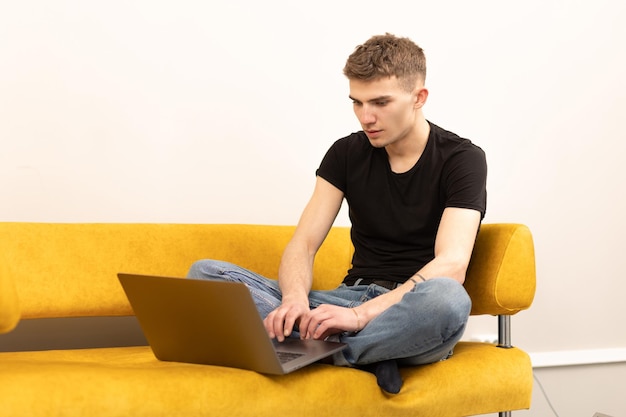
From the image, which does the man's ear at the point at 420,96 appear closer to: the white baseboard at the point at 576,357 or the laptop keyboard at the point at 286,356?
the laptop keyboard at the point at 286,356

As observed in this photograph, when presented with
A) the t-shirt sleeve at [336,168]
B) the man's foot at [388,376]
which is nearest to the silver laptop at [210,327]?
the man's foot at [388,376]

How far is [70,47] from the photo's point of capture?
2.40 meters

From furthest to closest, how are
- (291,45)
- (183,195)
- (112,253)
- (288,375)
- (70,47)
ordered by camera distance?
(291,45), (183,195), (70,47), (112,253), (288,375)

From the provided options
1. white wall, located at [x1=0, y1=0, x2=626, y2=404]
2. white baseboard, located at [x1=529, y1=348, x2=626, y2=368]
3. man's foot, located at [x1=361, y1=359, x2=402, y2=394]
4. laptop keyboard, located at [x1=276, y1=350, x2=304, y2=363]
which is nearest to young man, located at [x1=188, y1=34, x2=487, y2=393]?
man's foot, located at [x1=361, y1=359, x2=402, y2=394]

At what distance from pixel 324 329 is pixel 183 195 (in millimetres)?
993

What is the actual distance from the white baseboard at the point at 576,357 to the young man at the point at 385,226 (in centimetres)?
119

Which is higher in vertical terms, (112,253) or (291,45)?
(291,45)

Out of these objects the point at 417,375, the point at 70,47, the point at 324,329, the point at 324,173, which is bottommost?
the point at 417,375

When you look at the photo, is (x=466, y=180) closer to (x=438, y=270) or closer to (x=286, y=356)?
(x=438, y=270)

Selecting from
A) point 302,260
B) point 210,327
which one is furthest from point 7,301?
point 302,260

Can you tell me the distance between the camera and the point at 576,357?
3100 mm

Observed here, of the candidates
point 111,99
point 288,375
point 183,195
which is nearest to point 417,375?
point 288,375

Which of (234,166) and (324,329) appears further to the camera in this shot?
(234,166)

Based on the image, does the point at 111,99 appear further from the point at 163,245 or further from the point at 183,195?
the point at 163,245
